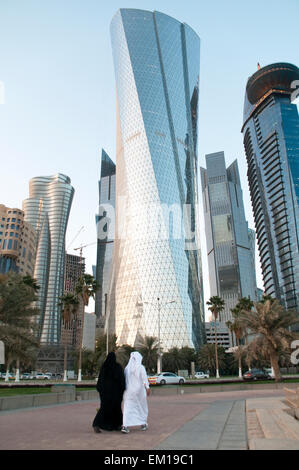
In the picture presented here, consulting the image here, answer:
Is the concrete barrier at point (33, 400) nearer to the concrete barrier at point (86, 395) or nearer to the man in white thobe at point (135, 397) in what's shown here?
the concrete barrier at point (86, 395)

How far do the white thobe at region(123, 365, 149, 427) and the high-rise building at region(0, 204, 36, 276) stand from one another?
109 metres

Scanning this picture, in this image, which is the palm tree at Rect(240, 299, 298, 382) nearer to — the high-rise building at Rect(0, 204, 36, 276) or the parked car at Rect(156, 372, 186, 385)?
the parked car at Rect(156, 372, 186, 385)

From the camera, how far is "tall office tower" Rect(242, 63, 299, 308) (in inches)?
5453

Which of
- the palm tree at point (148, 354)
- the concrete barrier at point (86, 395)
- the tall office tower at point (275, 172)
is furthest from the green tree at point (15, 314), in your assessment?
the tall office tower at point (275, 172)

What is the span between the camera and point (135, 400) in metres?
8.23

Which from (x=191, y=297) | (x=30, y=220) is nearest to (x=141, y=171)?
(x=191, y=297)

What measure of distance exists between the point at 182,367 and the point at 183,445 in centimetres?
7141

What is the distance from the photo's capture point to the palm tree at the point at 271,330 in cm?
3484

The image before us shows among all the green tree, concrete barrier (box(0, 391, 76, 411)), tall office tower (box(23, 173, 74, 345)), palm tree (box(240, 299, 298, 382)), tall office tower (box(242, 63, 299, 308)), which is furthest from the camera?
tall office tower (box(23, 173, 74, 345))

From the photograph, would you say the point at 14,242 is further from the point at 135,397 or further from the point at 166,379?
the point at 135,397

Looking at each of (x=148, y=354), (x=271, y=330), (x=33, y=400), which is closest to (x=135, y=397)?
(x=33, y=400)

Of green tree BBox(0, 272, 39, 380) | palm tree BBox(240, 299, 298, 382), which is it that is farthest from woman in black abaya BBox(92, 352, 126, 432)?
palm tree BBox(240, 299, 298, 382)

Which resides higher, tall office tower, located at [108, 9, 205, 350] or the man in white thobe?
tall office tower, located at [108, 9, 205, 350]

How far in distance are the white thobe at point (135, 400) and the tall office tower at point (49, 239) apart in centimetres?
17162
